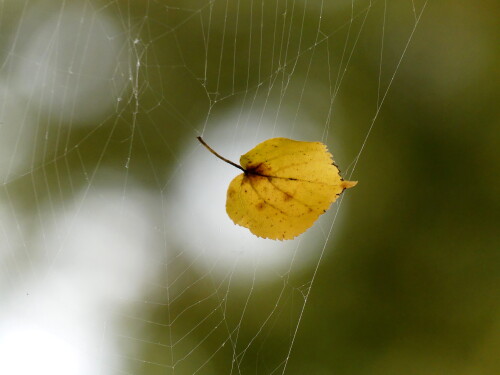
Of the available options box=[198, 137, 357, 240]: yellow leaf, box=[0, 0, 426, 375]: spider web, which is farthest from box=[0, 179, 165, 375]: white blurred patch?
box=[198, 137, 357, 240]: yellow leaf

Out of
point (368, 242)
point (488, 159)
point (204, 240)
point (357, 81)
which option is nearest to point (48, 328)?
point (204, 240)

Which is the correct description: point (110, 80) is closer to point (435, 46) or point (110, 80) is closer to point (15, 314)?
point (15, 314)

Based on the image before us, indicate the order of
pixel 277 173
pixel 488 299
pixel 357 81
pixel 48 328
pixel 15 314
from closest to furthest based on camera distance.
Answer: pixel 277 173, pixel 48 328, pixel 15 314, pixel 488 299, pixel 357 81

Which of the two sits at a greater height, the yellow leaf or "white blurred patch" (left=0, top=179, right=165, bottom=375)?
"white blurred patch" (left=0, top=179, right=165, bottom=375)

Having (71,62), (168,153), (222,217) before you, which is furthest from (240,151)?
(71,62)

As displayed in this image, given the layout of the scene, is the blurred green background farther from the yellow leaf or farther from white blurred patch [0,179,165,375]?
the yellow leaf

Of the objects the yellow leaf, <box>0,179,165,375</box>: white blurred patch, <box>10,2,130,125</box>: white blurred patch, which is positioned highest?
<box>10,2,130,125</box>: white blurred patch
